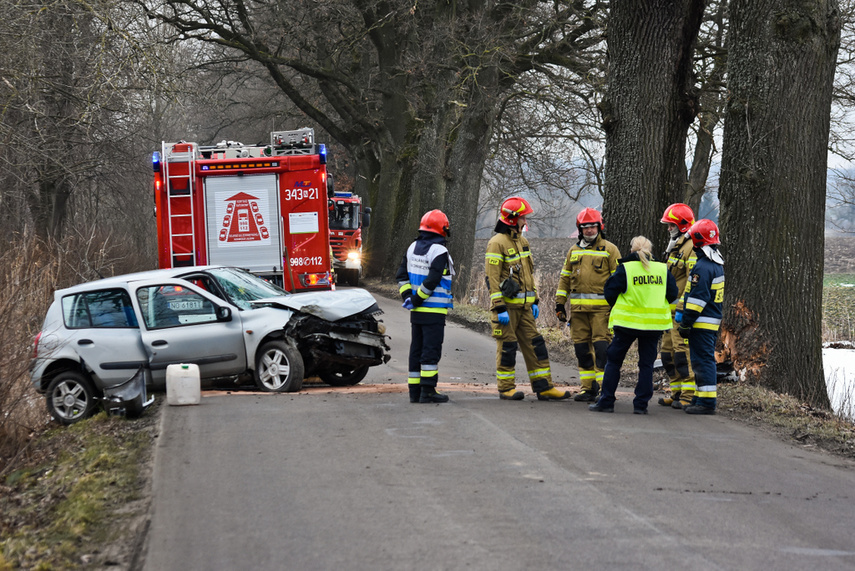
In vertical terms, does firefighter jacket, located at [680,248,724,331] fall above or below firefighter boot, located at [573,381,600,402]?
above

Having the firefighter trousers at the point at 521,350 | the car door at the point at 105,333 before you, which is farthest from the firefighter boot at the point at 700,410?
the car door at the point at 105,333

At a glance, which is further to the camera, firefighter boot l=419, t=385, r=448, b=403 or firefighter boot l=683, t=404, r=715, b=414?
firefighter boot l=419, t=385, r=448, b=403

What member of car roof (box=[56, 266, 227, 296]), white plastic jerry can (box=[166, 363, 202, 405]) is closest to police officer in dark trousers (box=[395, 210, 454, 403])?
white plastic jerry can (box=[166, 363, 202, 405])

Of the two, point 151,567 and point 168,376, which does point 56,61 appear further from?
point 151,567

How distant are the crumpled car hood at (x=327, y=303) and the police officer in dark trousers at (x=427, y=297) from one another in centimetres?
141

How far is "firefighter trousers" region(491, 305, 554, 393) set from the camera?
30.3 feet

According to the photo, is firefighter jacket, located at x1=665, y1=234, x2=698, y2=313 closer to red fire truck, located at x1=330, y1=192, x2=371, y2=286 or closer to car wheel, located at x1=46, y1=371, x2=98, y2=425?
car wheel, located at x1=46, y1=371, x2=98, y2=425

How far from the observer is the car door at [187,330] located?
388 inches

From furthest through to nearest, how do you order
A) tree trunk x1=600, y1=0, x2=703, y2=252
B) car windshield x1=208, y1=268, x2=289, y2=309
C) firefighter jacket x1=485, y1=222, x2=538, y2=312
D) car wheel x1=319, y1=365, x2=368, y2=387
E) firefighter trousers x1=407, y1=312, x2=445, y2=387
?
tree trunk x1=600, y1=0, x2=703, y2=252 → car wheel x1=319, y1=365, x2=368, y2=387 → car windshield x1=208, y1=268, x2=289, y2=309 → firefighter jacket x1=485, y1=222, x2=538, y2=312 → firefighter trousers x1=407, y1=312, x2=445, y2=387

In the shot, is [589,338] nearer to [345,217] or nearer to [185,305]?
[185,305]

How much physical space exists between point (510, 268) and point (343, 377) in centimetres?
285

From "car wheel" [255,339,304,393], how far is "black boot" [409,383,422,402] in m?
1.47

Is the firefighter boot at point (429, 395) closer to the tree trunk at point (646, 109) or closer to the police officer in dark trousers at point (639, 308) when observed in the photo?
the police officer in dark trousers at point (639, 308)

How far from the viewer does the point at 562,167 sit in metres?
28.7
